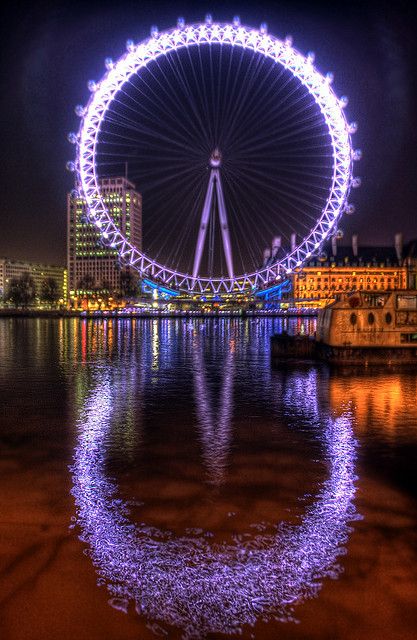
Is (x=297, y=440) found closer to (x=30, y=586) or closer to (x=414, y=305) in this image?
(x=30, y=586)

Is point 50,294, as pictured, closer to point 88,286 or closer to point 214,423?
point 88,286

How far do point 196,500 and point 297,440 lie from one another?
13.1ft

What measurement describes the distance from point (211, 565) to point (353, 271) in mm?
131238

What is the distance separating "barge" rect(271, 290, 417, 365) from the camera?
2580cm

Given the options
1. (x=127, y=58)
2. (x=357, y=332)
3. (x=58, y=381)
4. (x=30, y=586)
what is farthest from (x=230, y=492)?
(x=127, y=58)

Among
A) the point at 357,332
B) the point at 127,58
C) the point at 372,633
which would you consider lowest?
the point at 372,633

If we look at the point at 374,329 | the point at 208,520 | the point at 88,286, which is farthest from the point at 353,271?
the point at 208,520

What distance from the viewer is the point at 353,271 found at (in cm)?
13288

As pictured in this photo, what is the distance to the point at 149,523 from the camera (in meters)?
7.38

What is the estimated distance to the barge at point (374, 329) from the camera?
25.8 meters

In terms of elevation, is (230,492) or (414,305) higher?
(414,305)

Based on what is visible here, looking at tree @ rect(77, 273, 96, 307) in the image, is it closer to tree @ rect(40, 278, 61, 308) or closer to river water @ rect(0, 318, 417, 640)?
tree @ rect(40, 278, 61, 308)

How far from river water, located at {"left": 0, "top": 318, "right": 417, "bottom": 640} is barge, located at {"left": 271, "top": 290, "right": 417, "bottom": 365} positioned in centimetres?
1026

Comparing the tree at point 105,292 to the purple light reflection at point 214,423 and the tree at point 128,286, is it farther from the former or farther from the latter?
the purple light reflection at point 214,423
